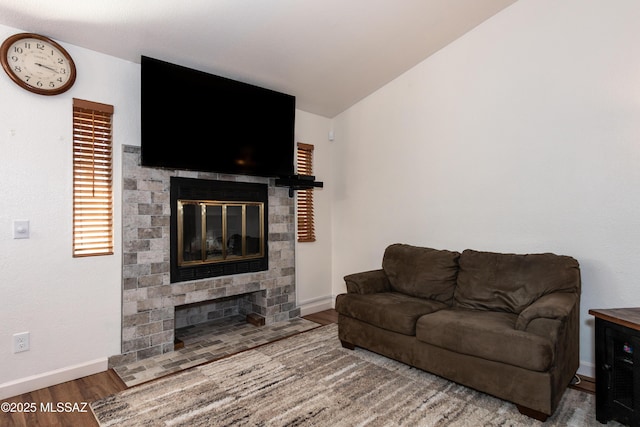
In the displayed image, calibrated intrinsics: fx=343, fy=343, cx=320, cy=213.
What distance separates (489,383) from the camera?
2.25m

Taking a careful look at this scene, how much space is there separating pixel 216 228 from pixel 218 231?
0.04 metres

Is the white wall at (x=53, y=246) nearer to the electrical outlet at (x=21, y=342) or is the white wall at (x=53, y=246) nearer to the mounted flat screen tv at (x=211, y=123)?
the electrical outlet at (x=21, y=342)

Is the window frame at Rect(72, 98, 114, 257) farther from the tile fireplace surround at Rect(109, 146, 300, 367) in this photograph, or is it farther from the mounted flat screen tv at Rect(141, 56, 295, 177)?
the mounted flat screen tv at Rect(141, 56, 295, 177)

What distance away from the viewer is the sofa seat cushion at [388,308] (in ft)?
8.91

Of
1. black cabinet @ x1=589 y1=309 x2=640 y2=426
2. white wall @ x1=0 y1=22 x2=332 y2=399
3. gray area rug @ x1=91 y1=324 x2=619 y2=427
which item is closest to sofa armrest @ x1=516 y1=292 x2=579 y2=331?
black cabinet @ x1=589 y1=309 x2=640 y2=426

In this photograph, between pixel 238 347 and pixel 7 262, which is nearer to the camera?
pixel 7 262

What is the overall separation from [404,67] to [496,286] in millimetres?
2498

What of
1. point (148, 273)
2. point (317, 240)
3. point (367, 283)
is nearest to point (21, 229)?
point (148, 273)

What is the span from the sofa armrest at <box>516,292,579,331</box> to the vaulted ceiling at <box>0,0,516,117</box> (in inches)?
97.7

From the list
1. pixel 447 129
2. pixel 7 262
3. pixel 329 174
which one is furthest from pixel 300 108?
pixel 7 262

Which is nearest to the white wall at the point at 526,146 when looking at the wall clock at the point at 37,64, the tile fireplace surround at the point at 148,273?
the tile fireplace surround at the point at 148,273

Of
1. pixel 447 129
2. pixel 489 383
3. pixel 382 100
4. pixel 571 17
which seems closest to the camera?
pixel 489 383

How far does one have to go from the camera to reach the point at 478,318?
252 cm

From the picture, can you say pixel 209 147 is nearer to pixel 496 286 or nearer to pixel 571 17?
pixel 496 286
